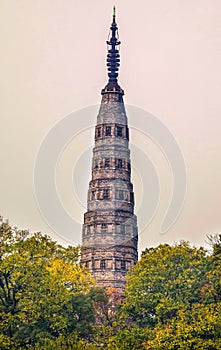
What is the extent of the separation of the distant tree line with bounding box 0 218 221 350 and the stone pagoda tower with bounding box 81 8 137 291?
87.3ft

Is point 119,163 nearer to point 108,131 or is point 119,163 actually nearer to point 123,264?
point 108,131

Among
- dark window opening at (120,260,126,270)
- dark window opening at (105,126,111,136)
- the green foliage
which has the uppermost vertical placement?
dark window opening at (105,126,111,136)

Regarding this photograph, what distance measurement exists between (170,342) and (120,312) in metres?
14.7

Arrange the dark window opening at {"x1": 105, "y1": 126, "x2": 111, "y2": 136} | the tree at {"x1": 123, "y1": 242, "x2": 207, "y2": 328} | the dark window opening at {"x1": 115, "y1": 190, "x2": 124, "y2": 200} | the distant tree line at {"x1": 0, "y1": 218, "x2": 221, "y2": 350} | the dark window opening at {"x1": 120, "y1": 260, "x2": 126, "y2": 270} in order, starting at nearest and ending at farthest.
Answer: the distant tree line at {"x1": 0, "y1": 218, "x2": 221, "y2": 350} → the tree at {"x1": 123, "y1": 242, "x2": 207, "y2": 328} → the dark window opening at {"x1": 120, "y1": 260, "x2": 126, "y2": 270} → the dark window opening at {"x1": 115, "y1": 190, "x2": 124, "y2": 200} → the dark window opening at {"x1": 105, "y1": 126, "x2": 111, "y2": 136}

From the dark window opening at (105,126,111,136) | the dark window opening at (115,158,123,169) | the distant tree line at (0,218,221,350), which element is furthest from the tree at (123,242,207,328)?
the dark window opening at (105,126,111,136)

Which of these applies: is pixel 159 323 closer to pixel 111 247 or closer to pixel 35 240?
pixel 35 240

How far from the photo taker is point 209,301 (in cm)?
9744

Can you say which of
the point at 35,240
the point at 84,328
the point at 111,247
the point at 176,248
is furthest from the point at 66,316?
the point at 111,247

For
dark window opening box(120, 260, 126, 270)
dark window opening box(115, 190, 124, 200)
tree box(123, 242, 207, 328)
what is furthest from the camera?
dark window opening box(115, 190, 124, 200)

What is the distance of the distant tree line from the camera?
90000 millimetres

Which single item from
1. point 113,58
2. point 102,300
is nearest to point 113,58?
point 113,58

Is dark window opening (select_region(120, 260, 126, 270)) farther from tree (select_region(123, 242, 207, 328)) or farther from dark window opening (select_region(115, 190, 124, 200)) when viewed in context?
tree (select_region(123, 242, 207, 328))

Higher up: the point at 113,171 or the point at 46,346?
the point at 113,171

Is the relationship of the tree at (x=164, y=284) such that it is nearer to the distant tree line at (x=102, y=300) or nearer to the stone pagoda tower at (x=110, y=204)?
the distant tree line at (x=102, y=300)
